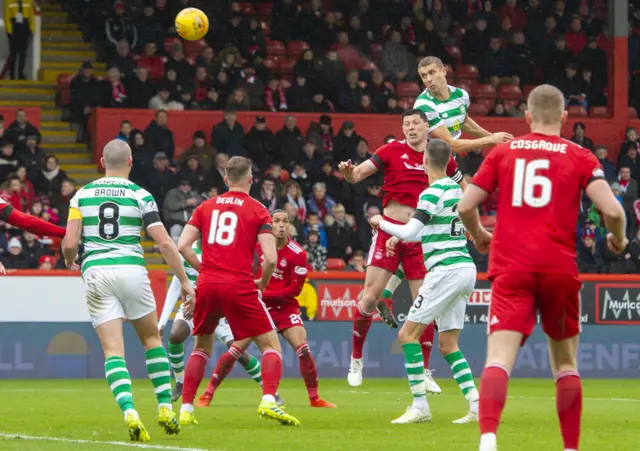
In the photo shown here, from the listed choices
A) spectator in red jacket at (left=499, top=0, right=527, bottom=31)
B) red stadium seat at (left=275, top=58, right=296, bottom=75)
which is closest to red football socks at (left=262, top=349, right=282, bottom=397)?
red stadium seat at (left=275, top=58, right=296, bottom=75)

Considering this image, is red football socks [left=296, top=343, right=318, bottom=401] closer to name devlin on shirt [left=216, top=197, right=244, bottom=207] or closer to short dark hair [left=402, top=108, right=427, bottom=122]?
short dark hair [left=402, top=108, right=427, bottom=122]

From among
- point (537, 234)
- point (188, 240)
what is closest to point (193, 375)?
point (188, 240)

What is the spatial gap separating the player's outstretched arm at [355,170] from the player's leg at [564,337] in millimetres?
4224

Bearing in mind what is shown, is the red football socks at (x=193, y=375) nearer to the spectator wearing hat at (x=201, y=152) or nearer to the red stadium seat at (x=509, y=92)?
the spectator wearing hat at (x=201, y=152)

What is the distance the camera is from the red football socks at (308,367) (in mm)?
13172

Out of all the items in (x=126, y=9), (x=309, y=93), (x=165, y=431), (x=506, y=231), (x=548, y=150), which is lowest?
(x=165, y=431)

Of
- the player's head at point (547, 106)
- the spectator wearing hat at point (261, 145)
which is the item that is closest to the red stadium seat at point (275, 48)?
the spectator wearing hat at point (261, 145)

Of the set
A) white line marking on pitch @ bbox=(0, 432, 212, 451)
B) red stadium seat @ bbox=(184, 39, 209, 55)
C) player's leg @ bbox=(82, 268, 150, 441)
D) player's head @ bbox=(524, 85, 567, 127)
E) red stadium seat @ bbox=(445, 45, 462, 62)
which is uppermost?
red stadium seat @ bbox=(445, 45, 462, 62)

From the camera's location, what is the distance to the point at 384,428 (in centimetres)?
1073

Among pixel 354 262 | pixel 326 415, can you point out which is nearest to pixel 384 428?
pixel 326 415

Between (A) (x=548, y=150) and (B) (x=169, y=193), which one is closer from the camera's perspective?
(A) (x=548, y=150)

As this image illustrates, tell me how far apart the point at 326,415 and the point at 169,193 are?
1064cm

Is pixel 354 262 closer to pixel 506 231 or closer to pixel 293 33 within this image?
pixel 293 33

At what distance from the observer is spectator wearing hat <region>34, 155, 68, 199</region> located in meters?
21.9
